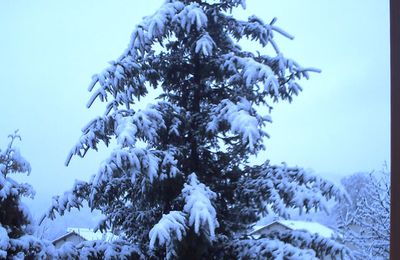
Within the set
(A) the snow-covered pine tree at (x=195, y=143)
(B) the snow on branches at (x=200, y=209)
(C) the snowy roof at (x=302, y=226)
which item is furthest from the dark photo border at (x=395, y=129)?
(B) the snow on branches at (x=200, y=209)

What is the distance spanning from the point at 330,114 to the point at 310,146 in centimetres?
33

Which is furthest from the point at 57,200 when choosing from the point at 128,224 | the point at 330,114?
the point at 330,114

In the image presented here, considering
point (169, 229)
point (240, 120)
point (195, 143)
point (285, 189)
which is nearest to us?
point (169, 229)

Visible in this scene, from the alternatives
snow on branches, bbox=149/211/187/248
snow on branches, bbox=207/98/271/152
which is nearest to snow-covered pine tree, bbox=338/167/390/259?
snow on branches, bbox=207/98/271/152

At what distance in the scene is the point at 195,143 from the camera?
320cm

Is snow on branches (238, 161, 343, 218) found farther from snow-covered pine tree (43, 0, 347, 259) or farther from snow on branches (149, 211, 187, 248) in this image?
snow on branches (149, 211, 187, 248)

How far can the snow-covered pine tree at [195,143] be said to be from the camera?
8.27 feet

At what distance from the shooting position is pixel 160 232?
7.36ft

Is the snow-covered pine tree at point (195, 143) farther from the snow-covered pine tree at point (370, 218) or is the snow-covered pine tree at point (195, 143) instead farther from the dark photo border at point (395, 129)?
the snow-covered pine tree at point (370, 218)

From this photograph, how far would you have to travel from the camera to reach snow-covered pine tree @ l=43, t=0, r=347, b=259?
2.52 meters

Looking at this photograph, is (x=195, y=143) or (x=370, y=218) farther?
(x=370, y=218)

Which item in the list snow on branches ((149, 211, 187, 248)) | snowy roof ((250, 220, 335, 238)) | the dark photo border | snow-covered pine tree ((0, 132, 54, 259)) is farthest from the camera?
snowy roof ((250, 220, 335, 238))

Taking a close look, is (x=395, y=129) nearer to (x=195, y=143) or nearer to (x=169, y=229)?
(x=195, y=143)

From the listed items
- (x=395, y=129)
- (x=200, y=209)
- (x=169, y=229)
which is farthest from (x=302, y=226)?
(x=169, y=229)
